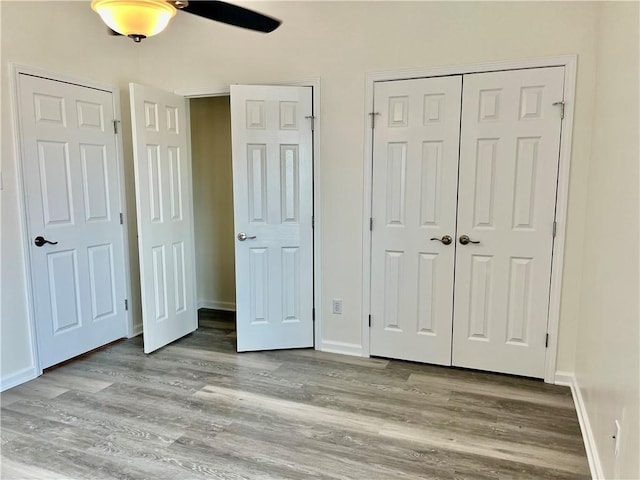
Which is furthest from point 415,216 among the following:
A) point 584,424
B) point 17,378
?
point 17,378

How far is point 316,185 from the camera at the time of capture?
11.2ft

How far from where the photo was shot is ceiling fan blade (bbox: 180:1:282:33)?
1.86 meters

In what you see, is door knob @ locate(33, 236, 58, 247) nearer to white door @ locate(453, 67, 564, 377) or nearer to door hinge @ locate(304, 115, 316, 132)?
door hinge @ locate(304, 115, 316, 132)

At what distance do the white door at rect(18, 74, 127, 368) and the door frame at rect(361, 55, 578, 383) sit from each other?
6.90 ft

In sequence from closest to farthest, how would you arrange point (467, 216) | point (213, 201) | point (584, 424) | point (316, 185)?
1. point (584, 424)
2. point (467, 216)
3. point (316, 185)
4. point (213, 201)

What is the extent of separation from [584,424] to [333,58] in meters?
2.85

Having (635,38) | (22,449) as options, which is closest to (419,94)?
(635,38)

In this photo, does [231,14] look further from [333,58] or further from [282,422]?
[282,422]

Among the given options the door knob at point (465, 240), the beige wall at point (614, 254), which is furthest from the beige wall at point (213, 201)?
the beige wall at point (614, 254)

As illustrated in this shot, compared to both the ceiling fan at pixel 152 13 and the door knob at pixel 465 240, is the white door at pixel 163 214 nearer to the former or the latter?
the ceiling fan at pixel 152 13

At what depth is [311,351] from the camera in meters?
3.57

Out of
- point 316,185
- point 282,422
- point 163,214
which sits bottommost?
point 282,422

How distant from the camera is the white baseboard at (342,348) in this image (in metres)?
3.48

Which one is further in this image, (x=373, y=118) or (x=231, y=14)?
(x=373, y=118)
